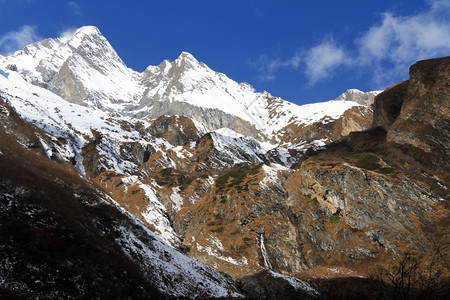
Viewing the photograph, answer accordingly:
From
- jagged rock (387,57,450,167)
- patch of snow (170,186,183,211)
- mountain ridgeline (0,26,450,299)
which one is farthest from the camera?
patch of snow (170,186,183,211)

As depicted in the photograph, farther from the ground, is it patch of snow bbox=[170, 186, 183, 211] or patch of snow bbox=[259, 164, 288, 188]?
patch of snow bbox=[259, 164, 288, 188]

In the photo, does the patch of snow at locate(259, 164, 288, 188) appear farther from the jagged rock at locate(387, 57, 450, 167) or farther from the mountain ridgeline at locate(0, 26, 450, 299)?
the jagged rock at locate(387, 57, 450, 167)

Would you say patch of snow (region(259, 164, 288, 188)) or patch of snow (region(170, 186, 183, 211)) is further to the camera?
patch of snow (region(170, 186, 183, 211))

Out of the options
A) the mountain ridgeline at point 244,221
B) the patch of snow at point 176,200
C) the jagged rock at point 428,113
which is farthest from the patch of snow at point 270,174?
the jagged rock at point 428,113

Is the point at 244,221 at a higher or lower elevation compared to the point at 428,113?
lower

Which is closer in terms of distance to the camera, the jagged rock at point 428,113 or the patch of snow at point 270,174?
the jagged rock at point 428,113

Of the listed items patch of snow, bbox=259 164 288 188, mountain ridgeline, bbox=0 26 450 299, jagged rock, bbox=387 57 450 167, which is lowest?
mountain ridgeline, bbox=0 26 450 299

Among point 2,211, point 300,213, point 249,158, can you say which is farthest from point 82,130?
point 2,211

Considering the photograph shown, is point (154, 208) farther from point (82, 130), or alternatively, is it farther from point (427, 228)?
point (82, 130)

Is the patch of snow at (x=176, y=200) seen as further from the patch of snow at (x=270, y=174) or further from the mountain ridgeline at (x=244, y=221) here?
the patch of snow at (x=270, y=174)

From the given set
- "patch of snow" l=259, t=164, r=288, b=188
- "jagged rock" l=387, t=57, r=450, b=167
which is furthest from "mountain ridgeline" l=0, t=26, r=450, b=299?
"patch of snow" l=259, t=164, r=288, b=188

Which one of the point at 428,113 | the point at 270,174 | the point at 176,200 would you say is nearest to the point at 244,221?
the point at 270,174

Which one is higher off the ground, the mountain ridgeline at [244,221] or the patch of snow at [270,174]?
the patch of snow at [270,174]

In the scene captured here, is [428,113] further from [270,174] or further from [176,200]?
[176,200]
